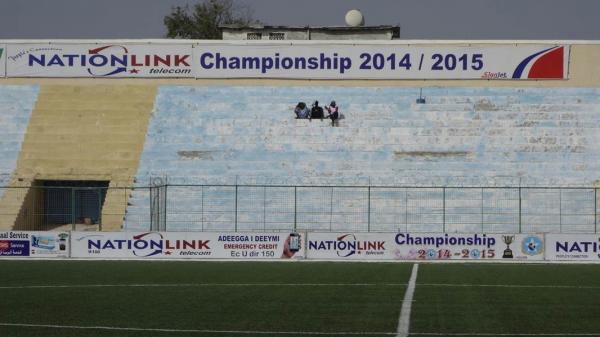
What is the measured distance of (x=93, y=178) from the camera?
159 feet

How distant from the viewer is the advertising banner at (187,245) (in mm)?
36906

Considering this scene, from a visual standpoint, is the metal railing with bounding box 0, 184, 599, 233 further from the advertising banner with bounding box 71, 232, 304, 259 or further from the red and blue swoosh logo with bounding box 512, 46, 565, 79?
the red and blue swoosh logo with bounding box 512, 46, 565, 79

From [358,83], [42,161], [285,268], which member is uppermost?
[358,83]

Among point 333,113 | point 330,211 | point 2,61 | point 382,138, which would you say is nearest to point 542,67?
point 382,138

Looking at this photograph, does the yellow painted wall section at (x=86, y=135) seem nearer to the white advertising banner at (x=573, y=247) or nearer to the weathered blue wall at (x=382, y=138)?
the weathered blue wall at (x=382, y=138)

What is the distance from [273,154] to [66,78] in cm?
1189

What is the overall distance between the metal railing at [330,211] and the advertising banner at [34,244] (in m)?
4.33

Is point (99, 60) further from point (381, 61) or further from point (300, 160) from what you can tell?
point (381, 61)

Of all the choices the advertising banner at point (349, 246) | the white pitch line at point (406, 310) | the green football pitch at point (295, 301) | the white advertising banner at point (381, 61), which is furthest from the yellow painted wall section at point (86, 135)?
the white pitch line at point (406, 310)

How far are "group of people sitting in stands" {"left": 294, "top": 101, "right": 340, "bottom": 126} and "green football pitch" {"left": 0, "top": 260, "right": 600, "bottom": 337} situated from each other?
58.4 feet

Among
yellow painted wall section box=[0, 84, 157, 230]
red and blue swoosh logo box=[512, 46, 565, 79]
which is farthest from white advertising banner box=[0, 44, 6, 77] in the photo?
red and blue swoosh logo box=[512, 46, 565, 79]

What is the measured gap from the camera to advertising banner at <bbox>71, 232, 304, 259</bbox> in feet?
121

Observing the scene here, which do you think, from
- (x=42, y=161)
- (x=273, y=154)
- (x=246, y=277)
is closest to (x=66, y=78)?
(x=42, y=161)

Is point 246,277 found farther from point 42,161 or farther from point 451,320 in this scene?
point 42,161
